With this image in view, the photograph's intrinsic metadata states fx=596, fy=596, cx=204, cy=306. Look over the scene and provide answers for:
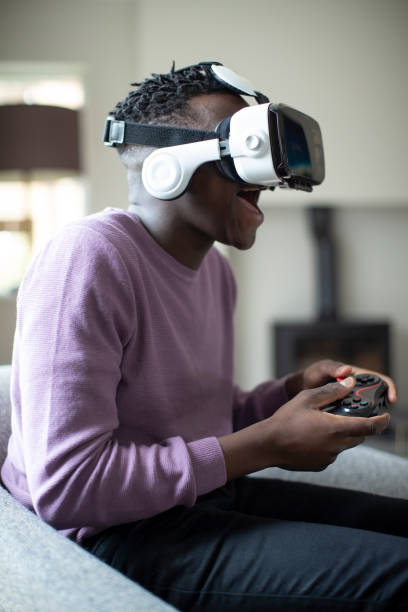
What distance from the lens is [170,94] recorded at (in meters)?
0.95

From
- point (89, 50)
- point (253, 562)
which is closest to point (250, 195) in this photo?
point (253, 562)

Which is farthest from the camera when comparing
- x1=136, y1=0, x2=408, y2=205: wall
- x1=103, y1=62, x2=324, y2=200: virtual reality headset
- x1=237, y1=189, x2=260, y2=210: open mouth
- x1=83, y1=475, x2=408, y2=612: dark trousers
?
x1=136, y1=0, x2=408, y2=205: wall

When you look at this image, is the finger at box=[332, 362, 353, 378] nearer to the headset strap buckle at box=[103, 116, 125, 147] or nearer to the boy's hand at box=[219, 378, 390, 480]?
the boy's hand at box=[219, 378, 390, 480]

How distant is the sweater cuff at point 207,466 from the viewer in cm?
75

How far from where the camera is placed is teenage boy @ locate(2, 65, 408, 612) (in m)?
0.71

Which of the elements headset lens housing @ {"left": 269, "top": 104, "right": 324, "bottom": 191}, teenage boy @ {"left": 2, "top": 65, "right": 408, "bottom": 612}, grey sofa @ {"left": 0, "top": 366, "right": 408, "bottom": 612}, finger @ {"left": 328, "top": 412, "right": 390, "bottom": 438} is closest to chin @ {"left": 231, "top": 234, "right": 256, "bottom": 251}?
teenage boy @ {"left": 2, "top": 65, "right": 408, "bottom": 612}

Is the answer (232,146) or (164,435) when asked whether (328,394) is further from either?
(232,146)

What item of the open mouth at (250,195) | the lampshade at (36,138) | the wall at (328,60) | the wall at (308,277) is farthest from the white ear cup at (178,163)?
the wall at (308,277)

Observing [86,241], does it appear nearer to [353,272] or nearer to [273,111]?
[273,111]

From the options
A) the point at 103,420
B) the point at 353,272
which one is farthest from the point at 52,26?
the point at 103,420

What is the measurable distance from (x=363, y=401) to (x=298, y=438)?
0.11m

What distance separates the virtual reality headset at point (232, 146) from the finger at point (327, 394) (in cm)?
32

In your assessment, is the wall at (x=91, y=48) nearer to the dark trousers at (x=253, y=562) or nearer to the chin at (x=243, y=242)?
the chin at (x=243, y=242)

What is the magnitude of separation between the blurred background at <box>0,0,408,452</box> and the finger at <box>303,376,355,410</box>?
2.56m
